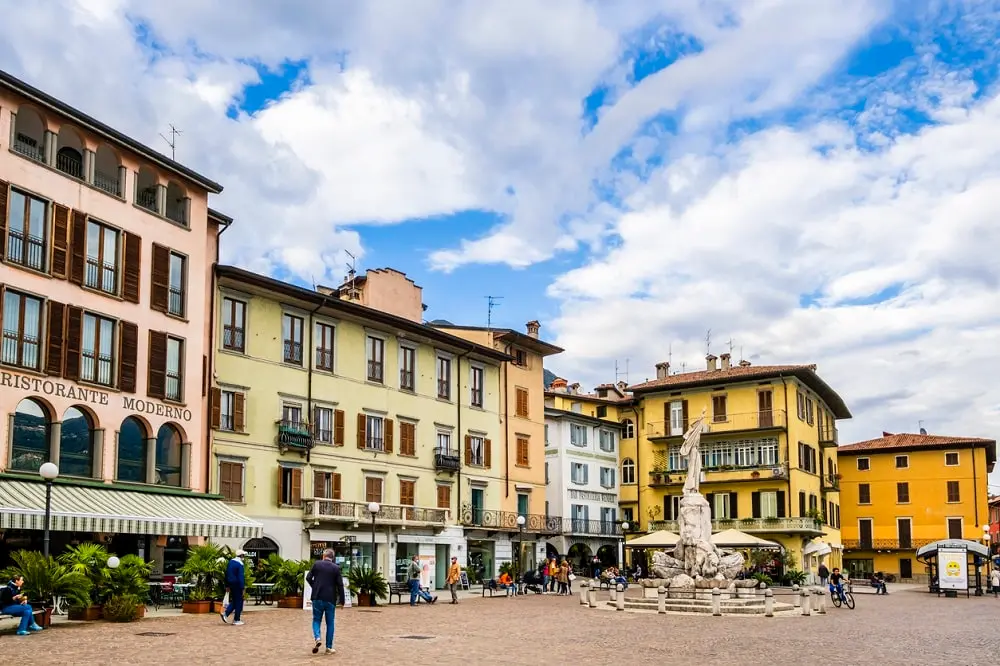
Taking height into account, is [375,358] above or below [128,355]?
above

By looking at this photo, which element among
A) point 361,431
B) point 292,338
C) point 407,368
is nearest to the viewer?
point 292,338

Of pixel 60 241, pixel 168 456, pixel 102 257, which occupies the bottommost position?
pixel 168 456

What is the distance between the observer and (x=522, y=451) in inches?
2271

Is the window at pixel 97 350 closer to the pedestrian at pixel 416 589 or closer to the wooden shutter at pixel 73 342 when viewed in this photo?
the wooden shutter at pixel 73 342

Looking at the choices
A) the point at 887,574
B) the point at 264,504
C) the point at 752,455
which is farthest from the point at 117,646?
the point at 887,574

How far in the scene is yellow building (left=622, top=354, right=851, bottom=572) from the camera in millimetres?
64812

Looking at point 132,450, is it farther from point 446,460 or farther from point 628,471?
point 628,471

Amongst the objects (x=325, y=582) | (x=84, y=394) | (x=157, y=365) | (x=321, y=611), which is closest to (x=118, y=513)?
(x=84, y=394)

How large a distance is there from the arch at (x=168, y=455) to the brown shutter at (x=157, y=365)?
1222 millimetres

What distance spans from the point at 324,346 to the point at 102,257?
1214 centimetres

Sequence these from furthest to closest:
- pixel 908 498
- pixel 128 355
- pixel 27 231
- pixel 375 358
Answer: pixel 908 498 → pixel 375 358 → pixel 128 355 → pixel 27 231

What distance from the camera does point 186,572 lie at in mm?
28812

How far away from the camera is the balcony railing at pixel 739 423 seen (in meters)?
65.8

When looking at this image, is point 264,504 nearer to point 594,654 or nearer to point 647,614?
point 647,614
